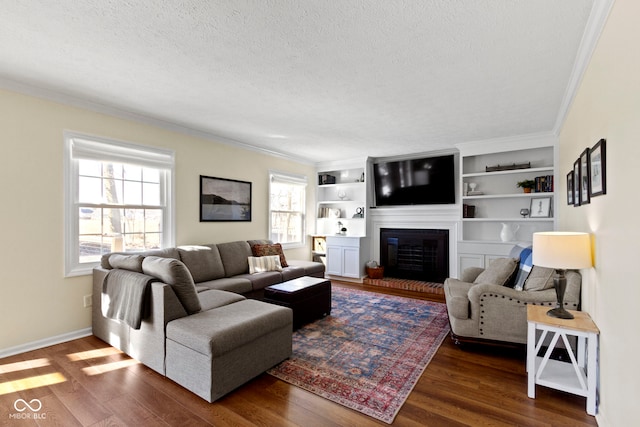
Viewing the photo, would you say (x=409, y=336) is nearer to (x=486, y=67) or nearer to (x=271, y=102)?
(x=486, y=67)

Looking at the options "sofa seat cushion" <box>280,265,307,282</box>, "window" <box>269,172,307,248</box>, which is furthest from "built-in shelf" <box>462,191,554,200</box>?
"window" <box>269,172,307,248</box>

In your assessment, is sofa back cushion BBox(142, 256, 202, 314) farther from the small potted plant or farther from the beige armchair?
the small potted plant

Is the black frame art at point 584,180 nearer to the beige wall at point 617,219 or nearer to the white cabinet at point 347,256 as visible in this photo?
the beige wall at point 617,219

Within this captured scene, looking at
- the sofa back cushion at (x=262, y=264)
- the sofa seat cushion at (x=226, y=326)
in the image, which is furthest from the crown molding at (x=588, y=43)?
the sofa back cushion at (x=262, y=264)

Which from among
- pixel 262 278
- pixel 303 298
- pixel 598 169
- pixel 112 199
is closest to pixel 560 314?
pixel 598 169

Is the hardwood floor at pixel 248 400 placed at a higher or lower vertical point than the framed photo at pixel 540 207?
lower

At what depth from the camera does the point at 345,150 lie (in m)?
5.44

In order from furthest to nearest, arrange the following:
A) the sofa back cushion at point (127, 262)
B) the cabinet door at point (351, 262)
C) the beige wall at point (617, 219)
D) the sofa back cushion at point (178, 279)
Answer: the cabinet door at point (351, 262)
the sofa back cushion at point (127, 262)
the sofa back cushion at point (178, 279)
the beige wall at point (617, 219)

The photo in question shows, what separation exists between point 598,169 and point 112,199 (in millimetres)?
4378

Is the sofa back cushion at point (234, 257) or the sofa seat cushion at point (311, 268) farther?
the sofa seat cushion at point (311, 268)

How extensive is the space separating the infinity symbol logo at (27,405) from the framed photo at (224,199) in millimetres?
2572

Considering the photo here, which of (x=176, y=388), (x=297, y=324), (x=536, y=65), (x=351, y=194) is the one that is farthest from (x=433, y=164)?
(x=176, y=388)

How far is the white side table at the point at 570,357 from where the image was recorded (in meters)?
1.93

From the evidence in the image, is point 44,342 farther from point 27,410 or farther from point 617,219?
point 617,219
